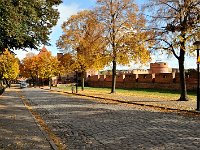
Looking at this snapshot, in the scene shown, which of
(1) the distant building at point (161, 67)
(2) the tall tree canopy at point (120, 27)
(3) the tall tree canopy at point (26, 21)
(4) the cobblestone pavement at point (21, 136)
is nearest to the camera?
(4) the cobblestone pavement at point (21, 136)

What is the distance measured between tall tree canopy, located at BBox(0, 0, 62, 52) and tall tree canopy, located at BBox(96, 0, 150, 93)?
13.2 metres

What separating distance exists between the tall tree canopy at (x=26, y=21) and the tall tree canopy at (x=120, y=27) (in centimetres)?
1319

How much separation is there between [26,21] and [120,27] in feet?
62.2

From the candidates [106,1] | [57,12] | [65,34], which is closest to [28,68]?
[65,34]

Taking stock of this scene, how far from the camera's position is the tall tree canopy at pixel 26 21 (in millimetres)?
16906

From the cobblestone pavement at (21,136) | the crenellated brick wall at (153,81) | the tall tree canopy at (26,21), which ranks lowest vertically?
the cobblestone pavement at (21,136)

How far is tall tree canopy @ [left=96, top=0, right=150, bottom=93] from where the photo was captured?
120ft

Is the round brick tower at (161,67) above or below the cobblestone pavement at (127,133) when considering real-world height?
above

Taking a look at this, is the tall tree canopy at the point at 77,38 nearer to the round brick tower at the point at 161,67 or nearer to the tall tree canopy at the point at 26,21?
the tall tree canopy at the point at 26,21

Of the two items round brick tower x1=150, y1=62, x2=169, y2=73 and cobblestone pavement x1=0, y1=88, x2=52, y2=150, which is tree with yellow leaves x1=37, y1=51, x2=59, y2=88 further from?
cobblestone pavement x1=0, y1=88, x2=52, y2=150

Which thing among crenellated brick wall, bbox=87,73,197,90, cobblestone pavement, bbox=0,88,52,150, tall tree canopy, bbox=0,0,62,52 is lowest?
cobblestone pavement, bbox=0,88,52,150

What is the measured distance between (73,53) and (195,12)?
31059 millimetres

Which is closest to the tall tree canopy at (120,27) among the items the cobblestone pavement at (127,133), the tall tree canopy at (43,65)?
the cobblestone pavement at (127,133)

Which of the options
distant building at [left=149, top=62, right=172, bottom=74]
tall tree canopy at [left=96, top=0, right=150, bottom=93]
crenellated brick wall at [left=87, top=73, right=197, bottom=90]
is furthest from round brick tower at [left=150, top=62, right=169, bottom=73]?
tall tree canopy at [left=96, top=0, right=150, bottom=93]
